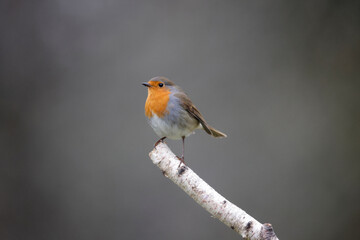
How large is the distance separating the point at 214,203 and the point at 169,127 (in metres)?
0.87

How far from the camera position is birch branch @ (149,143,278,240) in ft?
5.94

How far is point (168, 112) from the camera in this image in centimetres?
274

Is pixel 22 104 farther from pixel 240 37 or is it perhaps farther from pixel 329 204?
pixel 329 204

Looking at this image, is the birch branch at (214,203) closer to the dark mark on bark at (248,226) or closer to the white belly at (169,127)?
the dark mark on bark at (248,226)

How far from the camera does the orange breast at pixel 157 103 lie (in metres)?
2.74

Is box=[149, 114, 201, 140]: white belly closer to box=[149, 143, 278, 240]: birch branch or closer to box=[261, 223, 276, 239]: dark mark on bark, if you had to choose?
box=[149, 143, 278, 240]: birch branch

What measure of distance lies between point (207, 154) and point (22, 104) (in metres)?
2.16

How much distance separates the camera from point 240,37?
14.9ft

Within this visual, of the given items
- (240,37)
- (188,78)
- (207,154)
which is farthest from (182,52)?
(207,154)

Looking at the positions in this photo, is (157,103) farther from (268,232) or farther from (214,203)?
(268,232)

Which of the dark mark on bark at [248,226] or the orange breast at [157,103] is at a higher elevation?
the orange breast at [157,103]

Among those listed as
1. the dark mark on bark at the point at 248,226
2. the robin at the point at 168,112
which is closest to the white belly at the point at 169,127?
the robin at the point at 168,112

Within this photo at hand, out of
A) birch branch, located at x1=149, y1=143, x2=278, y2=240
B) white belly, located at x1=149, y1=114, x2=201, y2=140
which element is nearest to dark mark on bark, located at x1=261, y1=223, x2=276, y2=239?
birch branch, located at x1=149, y1=143, x2=278, y2=240

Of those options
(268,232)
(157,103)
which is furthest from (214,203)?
(157,103)
